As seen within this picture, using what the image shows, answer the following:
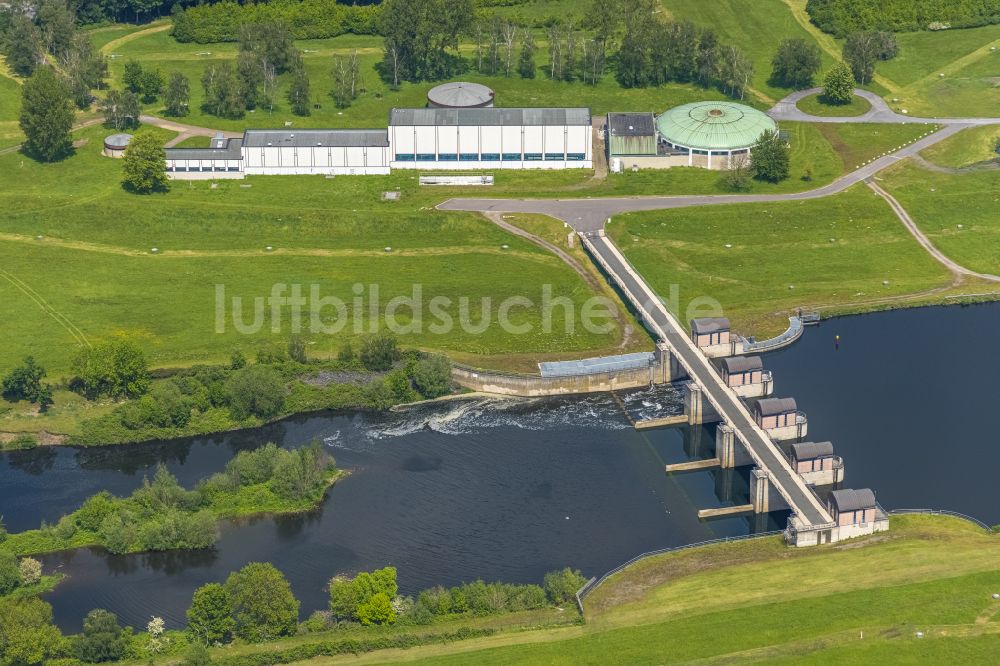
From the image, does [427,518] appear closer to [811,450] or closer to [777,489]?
[777,489]

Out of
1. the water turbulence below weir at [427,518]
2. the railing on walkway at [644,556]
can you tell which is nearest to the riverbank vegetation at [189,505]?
the water turbulence below weir at [427,518]

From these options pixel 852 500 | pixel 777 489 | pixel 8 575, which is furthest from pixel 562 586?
pixel 8 575

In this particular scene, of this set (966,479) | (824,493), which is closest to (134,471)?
(824,493)

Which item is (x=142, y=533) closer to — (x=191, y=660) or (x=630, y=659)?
(x=191, y=660)

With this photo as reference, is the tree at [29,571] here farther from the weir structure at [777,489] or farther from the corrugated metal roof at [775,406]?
the corrugated metal roof at [775,406]

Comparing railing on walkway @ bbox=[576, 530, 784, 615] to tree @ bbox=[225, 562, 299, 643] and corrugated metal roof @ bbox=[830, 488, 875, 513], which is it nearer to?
corrugated metal roof @ bbox=[830, 488, 875, 513]

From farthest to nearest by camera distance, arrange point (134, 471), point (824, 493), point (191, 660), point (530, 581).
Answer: point (134, 471)
point (824, 493)
point (530, 581)
point (191, 660)
